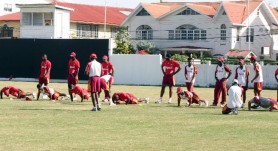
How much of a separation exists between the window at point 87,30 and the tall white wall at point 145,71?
36.4m

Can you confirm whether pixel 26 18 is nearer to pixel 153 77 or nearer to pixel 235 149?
pixel 153 77

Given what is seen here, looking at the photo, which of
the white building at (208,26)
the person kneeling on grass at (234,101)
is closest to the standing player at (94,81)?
the person kneeling on grass at (234,101)

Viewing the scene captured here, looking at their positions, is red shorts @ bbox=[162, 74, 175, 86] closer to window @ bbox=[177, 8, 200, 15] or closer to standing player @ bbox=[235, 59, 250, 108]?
standing player @ bbox=[235, 59, 250, 108]

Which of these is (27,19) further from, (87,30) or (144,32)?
(144,32)

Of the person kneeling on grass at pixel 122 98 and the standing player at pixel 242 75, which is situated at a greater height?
the standing player at pixel 242 75

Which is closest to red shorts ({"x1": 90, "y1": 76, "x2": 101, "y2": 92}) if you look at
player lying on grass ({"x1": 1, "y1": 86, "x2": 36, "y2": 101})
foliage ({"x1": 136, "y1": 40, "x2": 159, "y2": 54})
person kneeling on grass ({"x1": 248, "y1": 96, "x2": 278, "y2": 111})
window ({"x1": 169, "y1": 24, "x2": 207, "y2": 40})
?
person kneeling on grass ({"x1": 248, "y1": 96, "x2": 278, "y2": 111})

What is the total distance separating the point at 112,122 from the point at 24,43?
33.5m

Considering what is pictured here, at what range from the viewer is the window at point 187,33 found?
3108 inches

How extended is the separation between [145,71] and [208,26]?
31717 mm

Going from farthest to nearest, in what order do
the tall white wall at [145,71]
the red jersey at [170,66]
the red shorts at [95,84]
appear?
the tall white wall at [145,71]
the red jersey at [170,66]
the red shorts at [95,84]

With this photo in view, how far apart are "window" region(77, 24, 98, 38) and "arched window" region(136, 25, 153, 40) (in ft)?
20.7

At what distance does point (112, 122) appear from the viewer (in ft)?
61.7

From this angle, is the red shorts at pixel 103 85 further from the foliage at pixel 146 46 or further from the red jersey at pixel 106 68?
the foliage at pixel 146 46

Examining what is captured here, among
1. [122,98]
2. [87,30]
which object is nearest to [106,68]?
[122,98]
